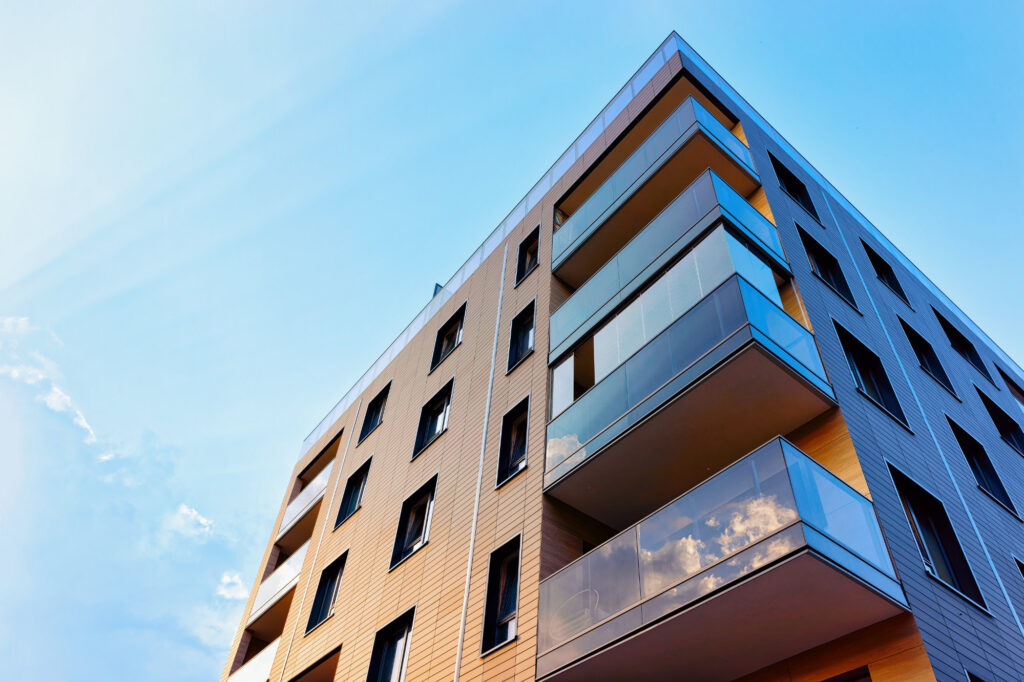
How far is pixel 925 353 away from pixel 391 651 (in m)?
12.8

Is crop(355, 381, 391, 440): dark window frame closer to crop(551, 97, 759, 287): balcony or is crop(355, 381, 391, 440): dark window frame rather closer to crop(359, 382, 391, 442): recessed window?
crop(359, 382, 391, 442): recessed window

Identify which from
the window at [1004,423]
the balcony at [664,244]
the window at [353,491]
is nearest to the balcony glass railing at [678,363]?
the balcony at [664,244]

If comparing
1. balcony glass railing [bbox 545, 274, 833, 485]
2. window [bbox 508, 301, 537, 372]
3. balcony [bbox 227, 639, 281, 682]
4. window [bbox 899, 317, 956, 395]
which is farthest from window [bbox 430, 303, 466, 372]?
window [bbox 899, 317, 956, 395]

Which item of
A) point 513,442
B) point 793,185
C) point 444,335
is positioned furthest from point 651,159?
point 444,335

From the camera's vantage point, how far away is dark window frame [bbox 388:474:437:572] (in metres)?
14.3

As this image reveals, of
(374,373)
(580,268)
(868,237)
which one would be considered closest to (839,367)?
(580,268)

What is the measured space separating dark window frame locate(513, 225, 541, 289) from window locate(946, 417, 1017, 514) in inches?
364

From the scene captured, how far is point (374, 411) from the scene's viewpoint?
21750 mm

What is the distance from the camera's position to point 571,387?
1263cm

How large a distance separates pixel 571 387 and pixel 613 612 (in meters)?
4.70

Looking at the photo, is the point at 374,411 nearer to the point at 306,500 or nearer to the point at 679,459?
the point at 306,500

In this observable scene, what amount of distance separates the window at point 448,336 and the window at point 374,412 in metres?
2.58

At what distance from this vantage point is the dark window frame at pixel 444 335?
18.8 metres

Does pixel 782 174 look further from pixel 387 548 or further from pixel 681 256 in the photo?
pixel 387 548
